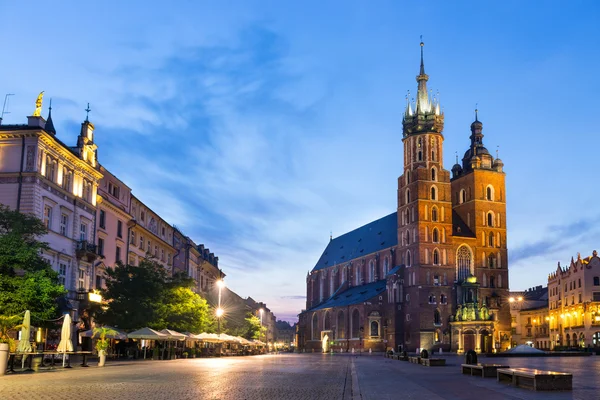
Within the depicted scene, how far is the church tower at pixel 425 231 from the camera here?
106m

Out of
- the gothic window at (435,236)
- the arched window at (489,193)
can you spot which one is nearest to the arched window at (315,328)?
the gothic window at (435,236)

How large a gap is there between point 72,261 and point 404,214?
238ft

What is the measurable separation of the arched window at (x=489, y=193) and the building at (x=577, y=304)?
16.0 m

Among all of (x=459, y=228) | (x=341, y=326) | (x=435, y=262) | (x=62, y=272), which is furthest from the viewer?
(x=341, y=326)

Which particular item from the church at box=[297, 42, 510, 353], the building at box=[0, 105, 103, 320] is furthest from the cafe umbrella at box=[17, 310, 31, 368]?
the church at box=[297, 42, 510, 353]

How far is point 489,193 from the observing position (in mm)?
114125

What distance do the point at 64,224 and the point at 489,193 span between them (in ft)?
265

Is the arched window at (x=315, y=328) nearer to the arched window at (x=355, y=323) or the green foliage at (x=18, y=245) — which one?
the arched window at (x=355, y=323)

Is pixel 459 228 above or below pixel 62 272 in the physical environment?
above

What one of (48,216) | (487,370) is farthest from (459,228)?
(487,370)

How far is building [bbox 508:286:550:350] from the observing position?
431 ft

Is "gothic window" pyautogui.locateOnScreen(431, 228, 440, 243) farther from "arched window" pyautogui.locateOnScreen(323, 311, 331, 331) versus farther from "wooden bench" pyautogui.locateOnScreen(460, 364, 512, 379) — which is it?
"wooden bench" pyautogui.locateOnScreen(460, 364, 512, 379)

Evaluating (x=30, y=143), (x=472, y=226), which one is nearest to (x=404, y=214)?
(x=472, y=226)

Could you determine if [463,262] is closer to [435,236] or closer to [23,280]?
[435,236]
